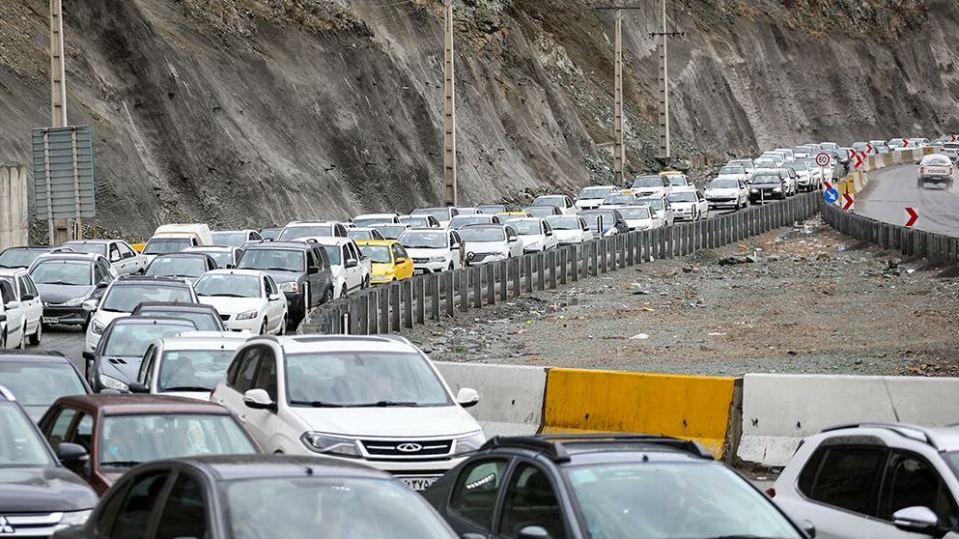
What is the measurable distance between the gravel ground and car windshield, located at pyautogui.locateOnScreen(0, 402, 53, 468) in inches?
595

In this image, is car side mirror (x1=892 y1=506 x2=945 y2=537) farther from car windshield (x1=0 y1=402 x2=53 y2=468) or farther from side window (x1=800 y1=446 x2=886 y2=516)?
car windshield (x1=0 y1=402 x2=53 y2=468)

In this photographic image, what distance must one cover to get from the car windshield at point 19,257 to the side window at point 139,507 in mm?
30718

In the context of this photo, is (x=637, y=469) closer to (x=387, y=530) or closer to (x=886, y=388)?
(x=387, y=530)

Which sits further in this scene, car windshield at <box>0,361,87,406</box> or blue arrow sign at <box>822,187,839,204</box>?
blue arrow sign at <box>822,187,839,204</box>

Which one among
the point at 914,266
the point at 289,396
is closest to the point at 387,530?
the point at 289,396

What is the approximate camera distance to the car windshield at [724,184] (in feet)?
242

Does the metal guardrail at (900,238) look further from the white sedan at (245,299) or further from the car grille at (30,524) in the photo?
the car grille at (30,524)

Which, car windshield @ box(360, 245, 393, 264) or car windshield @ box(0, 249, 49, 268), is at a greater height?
car windshield @ box(0, 249, 49, 268)

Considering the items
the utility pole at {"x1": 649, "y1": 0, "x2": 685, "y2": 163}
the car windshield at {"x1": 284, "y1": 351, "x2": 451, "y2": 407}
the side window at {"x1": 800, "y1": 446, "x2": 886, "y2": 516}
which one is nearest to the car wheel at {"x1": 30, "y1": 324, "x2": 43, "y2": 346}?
the car windshield at {"x1": 284, "y1": 351, "x2": 451, "y2": 407}

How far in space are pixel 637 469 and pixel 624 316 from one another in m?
29.0

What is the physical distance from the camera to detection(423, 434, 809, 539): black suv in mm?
8078

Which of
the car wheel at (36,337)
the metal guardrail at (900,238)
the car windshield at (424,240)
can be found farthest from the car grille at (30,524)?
the metal guardrail at (900,238)

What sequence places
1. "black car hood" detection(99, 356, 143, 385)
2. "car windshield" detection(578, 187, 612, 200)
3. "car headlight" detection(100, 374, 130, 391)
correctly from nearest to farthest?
1. "car headlight" detection(100, 374, 130, 391)
2. "black car hood" detection(99, 356, 143, 385)
3. "car windshield" detection(578, 187, 612, 200)

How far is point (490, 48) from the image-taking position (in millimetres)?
84750
